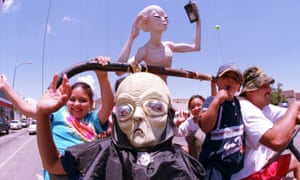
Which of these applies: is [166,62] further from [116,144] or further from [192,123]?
[116,144]

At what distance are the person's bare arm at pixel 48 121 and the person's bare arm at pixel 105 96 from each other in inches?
14.5

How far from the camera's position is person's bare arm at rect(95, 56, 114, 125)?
1.75 m

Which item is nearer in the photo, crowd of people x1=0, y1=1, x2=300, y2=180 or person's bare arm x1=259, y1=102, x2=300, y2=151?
crowd of people x1=0, y1=1, x2=300, y2=180

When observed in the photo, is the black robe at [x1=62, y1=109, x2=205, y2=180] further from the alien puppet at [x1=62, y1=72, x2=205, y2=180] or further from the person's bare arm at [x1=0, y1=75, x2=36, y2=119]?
the person's bare arm at [x1=0, y1=75, x2=36, y2=119]

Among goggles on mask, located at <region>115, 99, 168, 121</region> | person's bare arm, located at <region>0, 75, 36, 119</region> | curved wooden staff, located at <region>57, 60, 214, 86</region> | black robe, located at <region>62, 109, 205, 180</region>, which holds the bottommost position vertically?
black robe, located at <region>62, 109, 205, 180</region>

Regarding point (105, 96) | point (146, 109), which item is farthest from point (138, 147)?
point (105, 96)

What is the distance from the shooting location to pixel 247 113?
1.69 metres

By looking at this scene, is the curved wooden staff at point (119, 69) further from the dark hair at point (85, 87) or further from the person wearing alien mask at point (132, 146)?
the dark hair at point (85, 87)

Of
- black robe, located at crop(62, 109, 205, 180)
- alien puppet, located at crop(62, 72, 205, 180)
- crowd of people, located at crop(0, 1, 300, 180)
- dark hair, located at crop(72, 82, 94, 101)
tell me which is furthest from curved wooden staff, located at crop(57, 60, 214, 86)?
dark hair, located at crop(72, 82, 94, 101)

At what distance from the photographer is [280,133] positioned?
5.05ft

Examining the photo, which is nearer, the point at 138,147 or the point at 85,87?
the point at 138,147

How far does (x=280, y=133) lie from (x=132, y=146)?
28.5 inches

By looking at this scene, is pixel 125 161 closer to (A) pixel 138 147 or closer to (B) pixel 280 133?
(A) pixel 138 147

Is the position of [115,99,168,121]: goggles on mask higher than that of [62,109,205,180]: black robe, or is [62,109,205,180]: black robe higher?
[115,99,168,121]: goggles on mask
